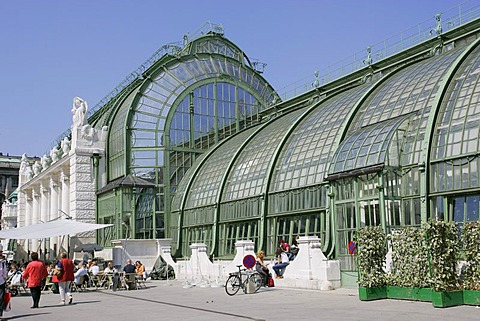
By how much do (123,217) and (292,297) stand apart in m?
24.4

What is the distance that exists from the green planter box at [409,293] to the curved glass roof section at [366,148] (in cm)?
683

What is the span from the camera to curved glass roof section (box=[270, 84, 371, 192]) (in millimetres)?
30844

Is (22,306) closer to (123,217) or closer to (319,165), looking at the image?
(319,165)

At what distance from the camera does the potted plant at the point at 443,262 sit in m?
16.4

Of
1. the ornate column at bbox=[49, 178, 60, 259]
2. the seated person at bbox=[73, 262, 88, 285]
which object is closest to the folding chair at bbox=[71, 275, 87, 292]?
the seated person at bbox=[73, 262, 88, 285]

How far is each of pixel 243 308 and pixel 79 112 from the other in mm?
34068

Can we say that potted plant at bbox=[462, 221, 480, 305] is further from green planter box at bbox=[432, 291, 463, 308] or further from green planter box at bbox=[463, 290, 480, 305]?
green planter box at bbox=[432, 291, 463, 308]

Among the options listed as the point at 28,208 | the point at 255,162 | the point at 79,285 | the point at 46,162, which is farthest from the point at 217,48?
the point at 28,208

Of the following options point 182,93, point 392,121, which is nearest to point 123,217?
point 182,93

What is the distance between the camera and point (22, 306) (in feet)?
77.2

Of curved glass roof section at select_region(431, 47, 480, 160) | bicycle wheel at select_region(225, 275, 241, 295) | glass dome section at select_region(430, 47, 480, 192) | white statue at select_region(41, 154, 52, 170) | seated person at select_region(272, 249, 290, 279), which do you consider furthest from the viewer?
white statue at select_region(41, 154, 52, 170)

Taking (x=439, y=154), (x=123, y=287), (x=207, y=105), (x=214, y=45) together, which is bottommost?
(x=123, y=287)

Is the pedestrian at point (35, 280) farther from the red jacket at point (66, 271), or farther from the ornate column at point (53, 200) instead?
the ornate column at point (53, 200)

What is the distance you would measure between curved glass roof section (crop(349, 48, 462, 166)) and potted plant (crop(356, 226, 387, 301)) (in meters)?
6.13
